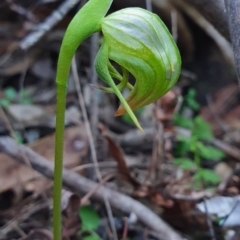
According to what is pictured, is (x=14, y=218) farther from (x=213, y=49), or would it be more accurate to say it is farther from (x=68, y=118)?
(x=213, y=49)

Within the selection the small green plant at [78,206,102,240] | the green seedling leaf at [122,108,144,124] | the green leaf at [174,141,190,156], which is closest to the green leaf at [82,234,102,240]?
the small green plant at [78,206,102,240]

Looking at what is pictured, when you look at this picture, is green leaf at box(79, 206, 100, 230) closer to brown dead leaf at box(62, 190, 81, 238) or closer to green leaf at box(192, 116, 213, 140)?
brown dead leaf at box(62, 190, 81, 238)

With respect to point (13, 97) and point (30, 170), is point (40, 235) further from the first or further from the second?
point (13, 97)

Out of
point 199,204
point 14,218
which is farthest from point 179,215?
point 14,218

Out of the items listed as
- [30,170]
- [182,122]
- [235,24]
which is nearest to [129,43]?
[235,24]

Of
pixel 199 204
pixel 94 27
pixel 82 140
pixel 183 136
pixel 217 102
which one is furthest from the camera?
pixel 217 102
